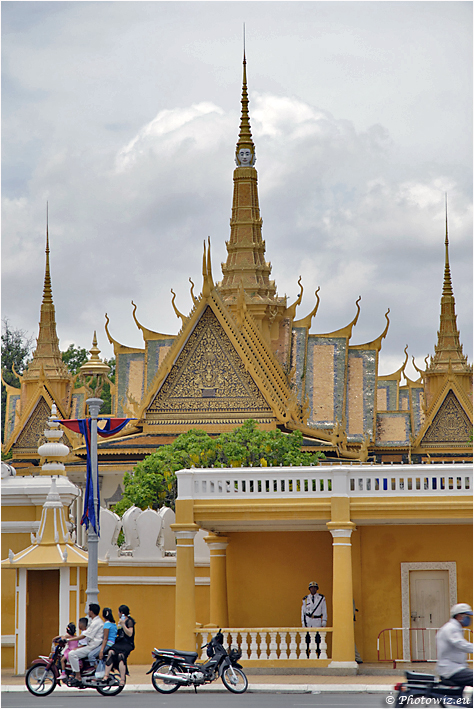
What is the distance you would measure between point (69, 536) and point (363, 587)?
14.2 feet

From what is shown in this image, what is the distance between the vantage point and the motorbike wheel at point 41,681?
51.8ft

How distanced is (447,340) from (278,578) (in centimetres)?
3191

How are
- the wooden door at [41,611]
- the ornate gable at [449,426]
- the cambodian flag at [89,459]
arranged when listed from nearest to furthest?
the cambodian flag at [89,459], the wooden door at [41,611], the ornate gable at [449,426]

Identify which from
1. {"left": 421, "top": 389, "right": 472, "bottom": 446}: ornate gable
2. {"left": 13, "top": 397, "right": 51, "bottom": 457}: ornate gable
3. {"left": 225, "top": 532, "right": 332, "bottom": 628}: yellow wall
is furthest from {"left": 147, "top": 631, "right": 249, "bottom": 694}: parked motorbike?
{"left": 13, "top": 397, "right": 51, "bottom": 457}: ornate gable

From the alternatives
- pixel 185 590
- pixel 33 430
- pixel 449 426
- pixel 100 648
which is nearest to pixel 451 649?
pixel 100 648

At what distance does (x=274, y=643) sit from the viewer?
735 inches

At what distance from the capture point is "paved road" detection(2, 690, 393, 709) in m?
14.2

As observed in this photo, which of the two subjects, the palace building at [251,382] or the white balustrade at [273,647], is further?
the palace building at [251,382]

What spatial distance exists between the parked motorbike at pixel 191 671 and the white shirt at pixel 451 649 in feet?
13.7

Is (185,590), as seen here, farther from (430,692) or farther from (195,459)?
(195,459)

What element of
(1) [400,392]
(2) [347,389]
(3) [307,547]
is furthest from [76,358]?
(3) [307,547]

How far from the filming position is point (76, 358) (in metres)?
79.7

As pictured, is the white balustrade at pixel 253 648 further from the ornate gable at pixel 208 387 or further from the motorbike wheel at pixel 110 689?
the ornate gable at pixel 208 387

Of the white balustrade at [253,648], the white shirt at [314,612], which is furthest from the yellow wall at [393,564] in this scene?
the white balustrade at [253,648]
